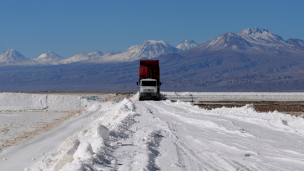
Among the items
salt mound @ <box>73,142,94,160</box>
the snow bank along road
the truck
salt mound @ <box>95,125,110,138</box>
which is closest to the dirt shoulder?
the truck

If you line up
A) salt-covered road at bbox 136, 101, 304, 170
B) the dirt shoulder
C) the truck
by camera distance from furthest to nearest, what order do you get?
the truck → the dirt shoulder → salt-covered road at bbox 136, 101, 304, 170

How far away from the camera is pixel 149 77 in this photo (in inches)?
1532

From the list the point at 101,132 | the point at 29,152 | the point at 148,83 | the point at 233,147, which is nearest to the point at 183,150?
the point at 233,147

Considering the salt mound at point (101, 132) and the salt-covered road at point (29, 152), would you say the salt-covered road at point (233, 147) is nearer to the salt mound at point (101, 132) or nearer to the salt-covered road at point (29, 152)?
the salt mound at point (101, 132)

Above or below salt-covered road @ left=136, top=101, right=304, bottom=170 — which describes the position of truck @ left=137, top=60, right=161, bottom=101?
above

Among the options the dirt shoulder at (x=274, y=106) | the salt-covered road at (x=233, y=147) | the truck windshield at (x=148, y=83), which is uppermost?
the truck windshield at (x=148, y=83)

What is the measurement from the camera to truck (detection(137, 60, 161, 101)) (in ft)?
127

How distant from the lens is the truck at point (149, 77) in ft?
127

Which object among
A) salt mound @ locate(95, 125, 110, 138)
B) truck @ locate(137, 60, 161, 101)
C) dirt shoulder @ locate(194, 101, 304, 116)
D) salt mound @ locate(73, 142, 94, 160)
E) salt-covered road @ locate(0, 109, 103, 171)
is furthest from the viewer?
truck @ locate(137, 60, 161, 101)

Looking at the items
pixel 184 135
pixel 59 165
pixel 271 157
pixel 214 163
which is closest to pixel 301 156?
pixel 271 157

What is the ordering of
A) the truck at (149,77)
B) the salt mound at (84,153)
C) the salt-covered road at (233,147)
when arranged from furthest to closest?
the truck at (149,77), the salt-covered road at (233,147), the salt mound at (84,153)

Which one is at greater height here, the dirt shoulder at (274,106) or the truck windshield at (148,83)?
the truck windshield at (148,83)

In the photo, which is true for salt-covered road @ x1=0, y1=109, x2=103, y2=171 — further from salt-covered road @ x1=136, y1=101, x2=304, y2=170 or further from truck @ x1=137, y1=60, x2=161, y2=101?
truck @ x1=137, y1=60, x2=161, y2=101

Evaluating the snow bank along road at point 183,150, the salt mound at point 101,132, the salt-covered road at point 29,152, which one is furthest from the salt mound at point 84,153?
the salt-covered road at point 29,152
